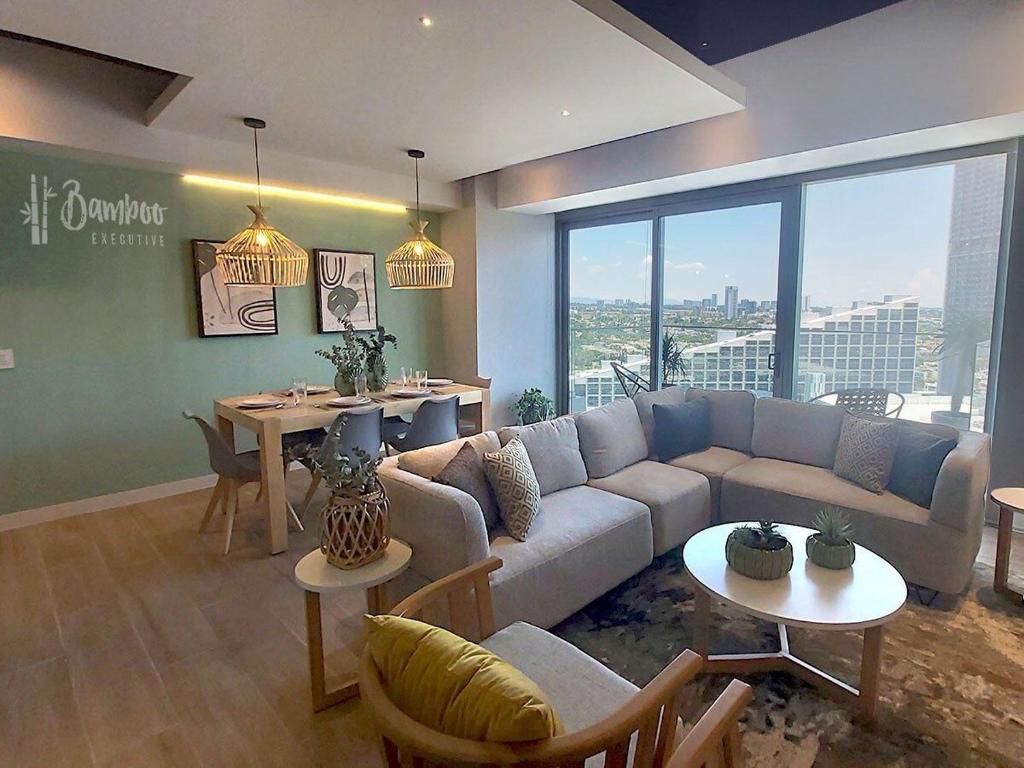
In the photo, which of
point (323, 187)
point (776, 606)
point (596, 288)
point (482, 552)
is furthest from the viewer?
point (596, 288)

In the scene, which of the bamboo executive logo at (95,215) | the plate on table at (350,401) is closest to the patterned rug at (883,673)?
the plate on table at (350,401)

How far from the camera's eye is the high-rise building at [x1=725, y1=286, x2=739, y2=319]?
4838 millimetres

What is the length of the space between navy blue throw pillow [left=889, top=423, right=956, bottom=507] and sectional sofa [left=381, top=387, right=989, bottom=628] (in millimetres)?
68

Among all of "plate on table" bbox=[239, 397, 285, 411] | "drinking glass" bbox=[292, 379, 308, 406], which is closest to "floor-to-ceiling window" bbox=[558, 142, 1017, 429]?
"drinking glass" bbox=[292, 379, 308, 406]

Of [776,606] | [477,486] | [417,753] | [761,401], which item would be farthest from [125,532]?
[761,401]

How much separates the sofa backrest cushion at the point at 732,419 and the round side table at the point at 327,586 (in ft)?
8.91

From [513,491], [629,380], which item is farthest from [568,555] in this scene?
[629,380]

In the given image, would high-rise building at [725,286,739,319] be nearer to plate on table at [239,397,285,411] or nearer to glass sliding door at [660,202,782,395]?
glass sliding door at [660,202,782,395]

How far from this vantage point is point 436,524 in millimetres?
2307

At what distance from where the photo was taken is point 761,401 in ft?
13.1

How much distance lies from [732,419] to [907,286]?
1.53 m

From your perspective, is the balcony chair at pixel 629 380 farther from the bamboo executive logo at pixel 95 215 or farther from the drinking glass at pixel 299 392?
the bamboo executive logo at pixel 95 215

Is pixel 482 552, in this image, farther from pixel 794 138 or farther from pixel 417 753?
pixel 794 138

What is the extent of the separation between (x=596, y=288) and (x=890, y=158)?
110 inches
